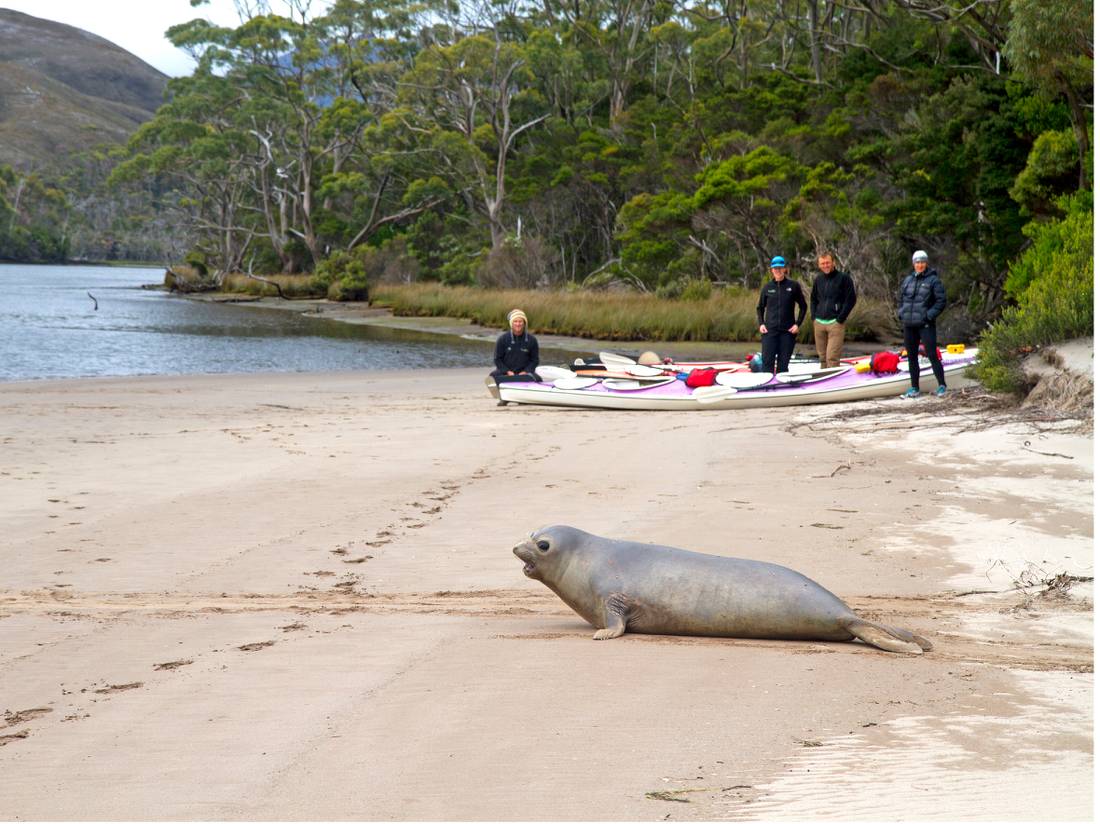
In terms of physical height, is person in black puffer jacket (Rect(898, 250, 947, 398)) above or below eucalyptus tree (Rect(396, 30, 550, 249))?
below

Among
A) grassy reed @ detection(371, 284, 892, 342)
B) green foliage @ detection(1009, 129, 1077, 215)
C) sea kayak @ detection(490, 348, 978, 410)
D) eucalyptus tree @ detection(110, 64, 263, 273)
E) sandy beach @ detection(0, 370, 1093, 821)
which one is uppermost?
eucalyptus tree @ detection(110, 64, 263, 273)

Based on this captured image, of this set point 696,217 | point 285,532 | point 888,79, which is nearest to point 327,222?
point 696,217

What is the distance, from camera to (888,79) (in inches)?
1289

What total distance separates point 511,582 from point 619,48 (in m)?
53.2

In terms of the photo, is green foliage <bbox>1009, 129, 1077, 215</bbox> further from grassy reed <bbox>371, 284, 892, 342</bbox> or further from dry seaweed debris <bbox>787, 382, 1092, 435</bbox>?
dry seaweed debris <bbox>787, 382, 1092, 435</bbox>

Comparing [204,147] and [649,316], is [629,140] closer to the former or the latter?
[649,316]

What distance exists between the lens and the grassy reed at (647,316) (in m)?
28.3

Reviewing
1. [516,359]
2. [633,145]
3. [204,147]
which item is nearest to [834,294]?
[516,359]

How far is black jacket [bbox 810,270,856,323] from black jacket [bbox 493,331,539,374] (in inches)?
140

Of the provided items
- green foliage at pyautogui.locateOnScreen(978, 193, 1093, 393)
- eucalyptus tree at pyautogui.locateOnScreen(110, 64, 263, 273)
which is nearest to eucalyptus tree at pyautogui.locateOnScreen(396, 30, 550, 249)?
eucalyptus tree at pyautogui.locateOnScreen(110, 64, 263, 273)

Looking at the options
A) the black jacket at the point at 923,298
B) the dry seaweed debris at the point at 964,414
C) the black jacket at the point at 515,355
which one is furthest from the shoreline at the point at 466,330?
the dry seaweed debris at the point at 964,414

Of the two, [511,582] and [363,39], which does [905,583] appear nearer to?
[511,582]

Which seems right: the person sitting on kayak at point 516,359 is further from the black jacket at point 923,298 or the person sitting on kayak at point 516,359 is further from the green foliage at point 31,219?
the green foliage at point 31,219

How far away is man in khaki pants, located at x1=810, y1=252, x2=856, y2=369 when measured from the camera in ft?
49.0
